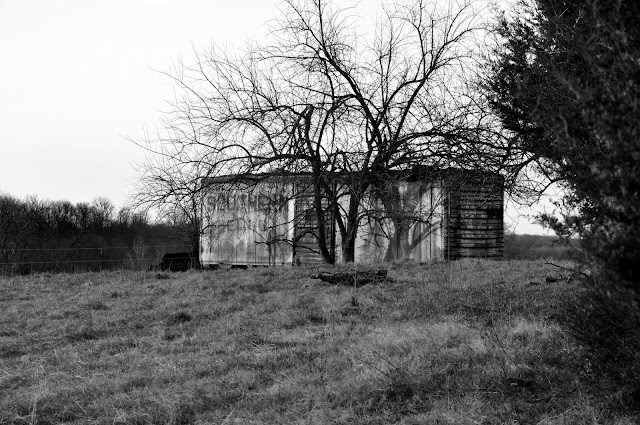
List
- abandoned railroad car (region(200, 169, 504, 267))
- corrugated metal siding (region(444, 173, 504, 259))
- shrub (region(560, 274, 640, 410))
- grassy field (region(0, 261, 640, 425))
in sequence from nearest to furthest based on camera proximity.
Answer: shrub (region(560, 274, 640, 410)) < grassy field (region(0, 261, 640, 425)) < abandoned railroad car (region(200, 169, 504, 267)) < corrugated metal siding (region(444, 173, 504, 259))

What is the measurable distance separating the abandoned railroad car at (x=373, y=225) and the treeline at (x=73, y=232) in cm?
1611

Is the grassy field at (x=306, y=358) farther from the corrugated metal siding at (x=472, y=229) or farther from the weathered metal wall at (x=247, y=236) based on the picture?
the weathered metal wall at (x=247, y=236)

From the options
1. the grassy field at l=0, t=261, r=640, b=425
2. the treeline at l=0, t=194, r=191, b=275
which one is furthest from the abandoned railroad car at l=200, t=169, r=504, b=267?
the treeline at l=0, t=194, r=191, b=275

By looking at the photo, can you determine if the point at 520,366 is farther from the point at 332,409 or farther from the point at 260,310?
the point at 260,310

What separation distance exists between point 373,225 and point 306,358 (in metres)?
11.5

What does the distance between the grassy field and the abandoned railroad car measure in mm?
5133

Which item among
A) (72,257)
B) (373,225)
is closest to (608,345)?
(373,225)

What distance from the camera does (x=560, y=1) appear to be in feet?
22.3

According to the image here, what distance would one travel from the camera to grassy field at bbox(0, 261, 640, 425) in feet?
15.3

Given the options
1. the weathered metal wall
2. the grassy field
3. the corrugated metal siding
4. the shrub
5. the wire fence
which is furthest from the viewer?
the wire fence

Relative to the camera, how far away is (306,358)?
609 centimetres

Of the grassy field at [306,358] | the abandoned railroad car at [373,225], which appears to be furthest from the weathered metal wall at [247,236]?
the grassy field at [306,358]

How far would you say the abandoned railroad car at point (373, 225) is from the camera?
1534cm

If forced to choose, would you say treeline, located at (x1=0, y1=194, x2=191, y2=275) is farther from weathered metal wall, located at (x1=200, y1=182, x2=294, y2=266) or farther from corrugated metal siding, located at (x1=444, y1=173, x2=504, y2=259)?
corrugated metal siding, located at (x1=444, y1=173, x2=504, y2=259)
